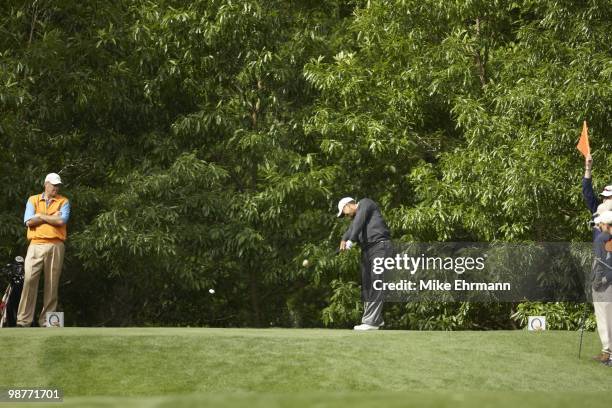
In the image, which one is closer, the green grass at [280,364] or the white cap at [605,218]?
the green grass at [280,364]

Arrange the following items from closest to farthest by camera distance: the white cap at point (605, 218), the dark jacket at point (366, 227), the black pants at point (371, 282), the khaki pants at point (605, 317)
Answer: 1. the white cap at point (605, 218)
2. the khaki pants at point (605, 317)
3. the dark jacket at point (366, 227)
4. the black pants at point (371, 282)

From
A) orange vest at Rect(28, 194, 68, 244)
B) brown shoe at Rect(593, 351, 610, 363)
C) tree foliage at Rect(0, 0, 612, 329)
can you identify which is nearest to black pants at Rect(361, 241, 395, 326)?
brown shoe at Rect(593, 351, 610, 363)

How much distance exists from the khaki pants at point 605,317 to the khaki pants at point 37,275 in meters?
6.72

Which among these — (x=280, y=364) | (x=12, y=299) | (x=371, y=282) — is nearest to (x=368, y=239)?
(x=371, y=282)

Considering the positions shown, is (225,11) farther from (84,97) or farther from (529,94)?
(529,94)

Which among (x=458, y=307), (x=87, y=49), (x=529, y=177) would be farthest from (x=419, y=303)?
(x=87, y=49)

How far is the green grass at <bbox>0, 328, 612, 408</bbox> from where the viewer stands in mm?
10867

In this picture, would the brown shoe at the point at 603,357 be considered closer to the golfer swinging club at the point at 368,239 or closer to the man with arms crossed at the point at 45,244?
the golfer swinging club at the point at 368,239

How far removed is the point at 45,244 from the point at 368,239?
13.6ft

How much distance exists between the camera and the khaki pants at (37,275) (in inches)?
574

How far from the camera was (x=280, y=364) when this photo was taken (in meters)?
11.4

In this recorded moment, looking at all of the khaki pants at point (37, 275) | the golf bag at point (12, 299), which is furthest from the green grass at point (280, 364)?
the golf bag at point (12, 299)

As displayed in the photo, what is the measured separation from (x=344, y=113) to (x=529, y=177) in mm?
4223

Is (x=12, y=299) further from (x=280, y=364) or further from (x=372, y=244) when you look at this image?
(x=280, y=364)
